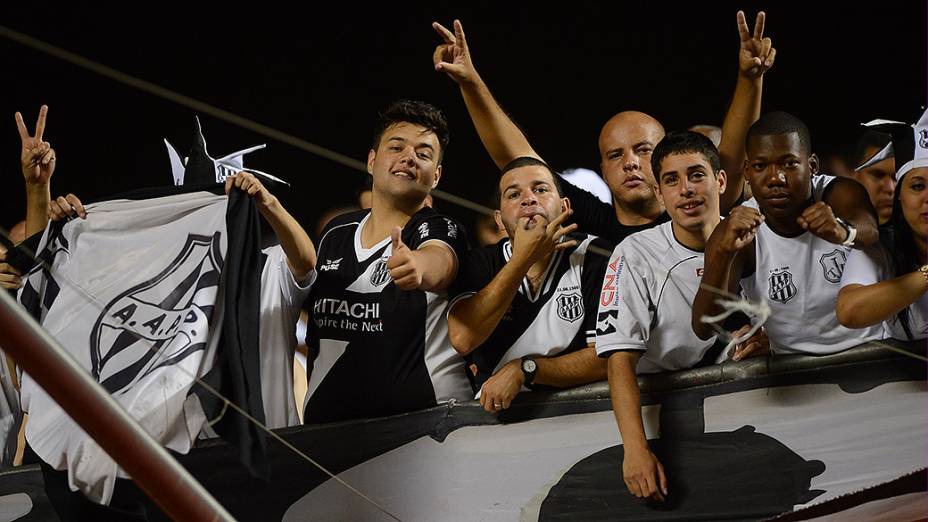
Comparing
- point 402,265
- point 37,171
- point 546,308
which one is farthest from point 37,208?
point 546,308

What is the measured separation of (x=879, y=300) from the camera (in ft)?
6.72

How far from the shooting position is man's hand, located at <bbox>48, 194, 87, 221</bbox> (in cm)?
270

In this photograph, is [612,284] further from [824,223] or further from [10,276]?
[10,276]

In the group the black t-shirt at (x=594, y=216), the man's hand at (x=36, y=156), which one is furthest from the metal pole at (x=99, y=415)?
the man's hand at (x=36, y=156)

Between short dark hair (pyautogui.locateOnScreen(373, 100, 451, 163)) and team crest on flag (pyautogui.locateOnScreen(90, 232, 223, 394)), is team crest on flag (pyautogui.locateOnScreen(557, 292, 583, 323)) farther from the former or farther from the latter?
team crest on flag (pyautogui.locateOnScreen(90, 232, 223, 394))

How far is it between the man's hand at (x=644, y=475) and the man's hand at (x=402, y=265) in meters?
0.56

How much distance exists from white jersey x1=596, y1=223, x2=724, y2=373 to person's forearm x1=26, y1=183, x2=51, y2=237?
147 cm

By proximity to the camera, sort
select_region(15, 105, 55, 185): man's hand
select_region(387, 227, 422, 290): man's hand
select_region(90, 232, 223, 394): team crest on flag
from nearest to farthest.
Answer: select_region(387, 227, 422, 290): man's hand → select_region(90, 232, 223, 394): team crest on flag → select_region(15, 105, 55, 185): man's hand

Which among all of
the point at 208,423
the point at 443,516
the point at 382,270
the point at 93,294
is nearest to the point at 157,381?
the point at 208,423

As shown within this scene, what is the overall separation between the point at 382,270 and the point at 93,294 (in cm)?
74

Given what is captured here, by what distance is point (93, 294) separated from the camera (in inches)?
104

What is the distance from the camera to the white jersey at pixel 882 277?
80.8 inches

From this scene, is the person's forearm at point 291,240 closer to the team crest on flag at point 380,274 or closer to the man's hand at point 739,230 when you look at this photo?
the team crest on flag at point 380,274

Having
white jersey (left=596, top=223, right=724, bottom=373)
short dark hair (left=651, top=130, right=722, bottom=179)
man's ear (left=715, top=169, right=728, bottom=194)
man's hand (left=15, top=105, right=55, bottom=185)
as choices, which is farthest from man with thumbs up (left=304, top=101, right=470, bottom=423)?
man's hand (left=15, top=105, right=55, bottom=185)
